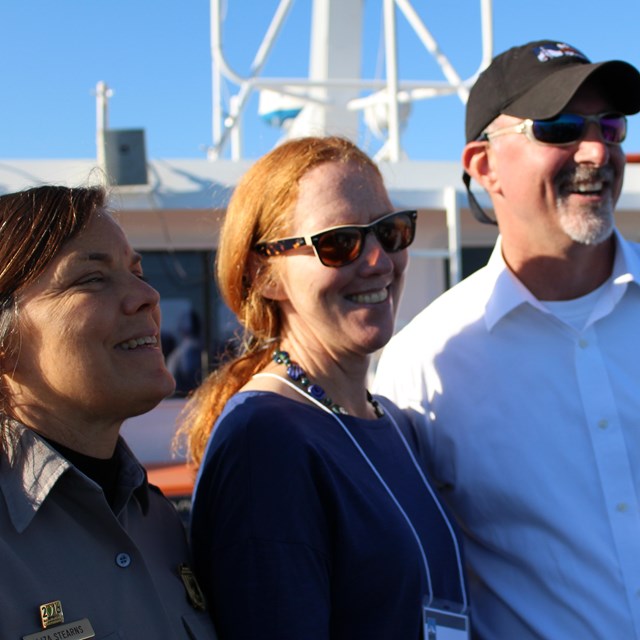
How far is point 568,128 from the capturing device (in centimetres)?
227

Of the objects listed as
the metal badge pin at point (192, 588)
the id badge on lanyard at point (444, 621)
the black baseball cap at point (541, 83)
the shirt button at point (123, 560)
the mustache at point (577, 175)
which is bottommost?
the id badge on lanyard at point (444, 621)

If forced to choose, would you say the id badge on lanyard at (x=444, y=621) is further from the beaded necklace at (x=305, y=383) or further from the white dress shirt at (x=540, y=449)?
the beaded necklace at (x=305, y=383)

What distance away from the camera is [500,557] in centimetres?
209

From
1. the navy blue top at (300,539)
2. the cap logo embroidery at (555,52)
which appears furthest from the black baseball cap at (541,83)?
the navy blue top at (300,539)

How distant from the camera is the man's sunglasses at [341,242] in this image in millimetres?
1842

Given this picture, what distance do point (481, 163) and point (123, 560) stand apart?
5.52 feet

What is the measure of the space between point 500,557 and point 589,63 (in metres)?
1.42

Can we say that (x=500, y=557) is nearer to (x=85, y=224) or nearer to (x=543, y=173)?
(x=543, y=173)

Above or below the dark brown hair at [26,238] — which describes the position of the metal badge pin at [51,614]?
below

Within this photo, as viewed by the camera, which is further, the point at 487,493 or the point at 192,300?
the point at 192,300

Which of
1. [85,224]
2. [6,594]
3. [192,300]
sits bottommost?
[192,300]

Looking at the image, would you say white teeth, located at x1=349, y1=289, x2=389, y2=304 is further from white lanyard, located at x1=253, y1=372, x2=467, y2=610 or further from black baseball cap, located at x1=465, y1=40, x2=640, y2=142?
Answer: black baseball cap, located at x1=465, y1=40, x2=640, y2=142

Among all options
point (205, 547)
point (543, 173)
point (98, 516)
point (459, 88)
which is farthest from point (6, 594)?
point (459, 88)

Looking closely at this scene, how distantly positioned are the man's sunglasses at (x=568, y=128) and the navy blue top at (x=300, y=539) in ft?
3.70
